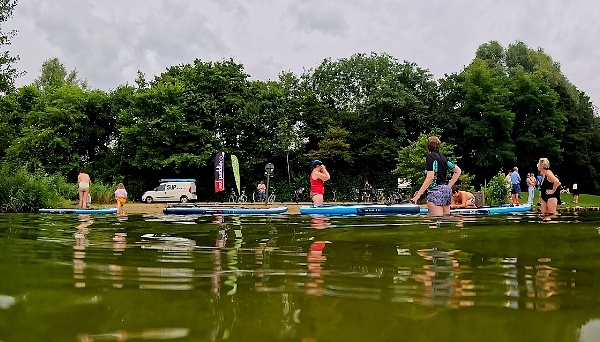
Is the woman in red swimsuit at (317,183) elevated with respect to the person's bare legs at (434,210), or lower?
elevated

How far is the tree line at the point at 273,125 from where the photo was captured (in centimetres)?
3434

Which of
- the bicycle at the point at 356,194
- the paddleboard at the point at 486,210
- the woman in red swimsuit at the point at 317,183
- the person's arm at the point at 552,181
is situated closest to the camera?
the person's arm at the point at 552,181

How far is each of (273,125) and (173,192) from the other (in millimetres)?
8597

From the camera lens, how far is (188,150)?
112 ft

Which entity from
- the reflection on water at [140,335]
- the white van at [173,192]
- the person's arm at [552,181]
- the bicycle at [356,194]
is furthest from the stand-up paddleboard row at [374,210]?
the bicycle at [356,194]

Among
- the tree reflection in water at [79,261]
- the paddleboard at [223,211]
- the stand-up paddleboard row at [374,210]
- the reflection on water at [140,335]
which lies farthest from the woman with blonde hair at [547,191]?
the reflection on water at [140,335]

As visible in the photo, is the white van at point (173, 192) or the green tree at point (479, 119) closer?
the white van at point (173, 192)

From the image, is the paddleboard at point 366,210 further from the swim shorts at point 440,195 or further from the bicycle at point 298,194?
the bicycle at point 298,194

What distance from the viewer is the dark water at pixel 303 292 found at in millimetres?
1972

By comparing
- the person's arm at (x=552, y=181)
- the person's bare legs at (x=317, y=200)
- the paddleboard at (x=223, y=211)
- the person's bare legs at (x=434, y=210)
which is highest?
the person's arm at (x=552, y=181)

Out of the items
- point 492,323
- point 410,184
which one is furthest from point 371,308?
point 410,184

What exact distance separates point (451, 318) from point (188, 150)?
33.3 m

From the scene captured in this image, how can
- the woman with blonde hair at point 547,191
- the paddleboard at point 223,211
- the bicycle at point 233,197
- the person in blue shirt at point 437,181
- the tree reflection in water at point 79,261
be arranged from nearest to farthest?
the tree reflection in water at point 79,261 → the person in blue shirt at point 437,181 → the woman with blonde hair at point 547,191 → the paddleboard at point 223,211 → the bicycle at point 233,197

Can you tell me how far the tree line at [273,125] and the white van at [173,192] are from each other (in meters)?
1.43
